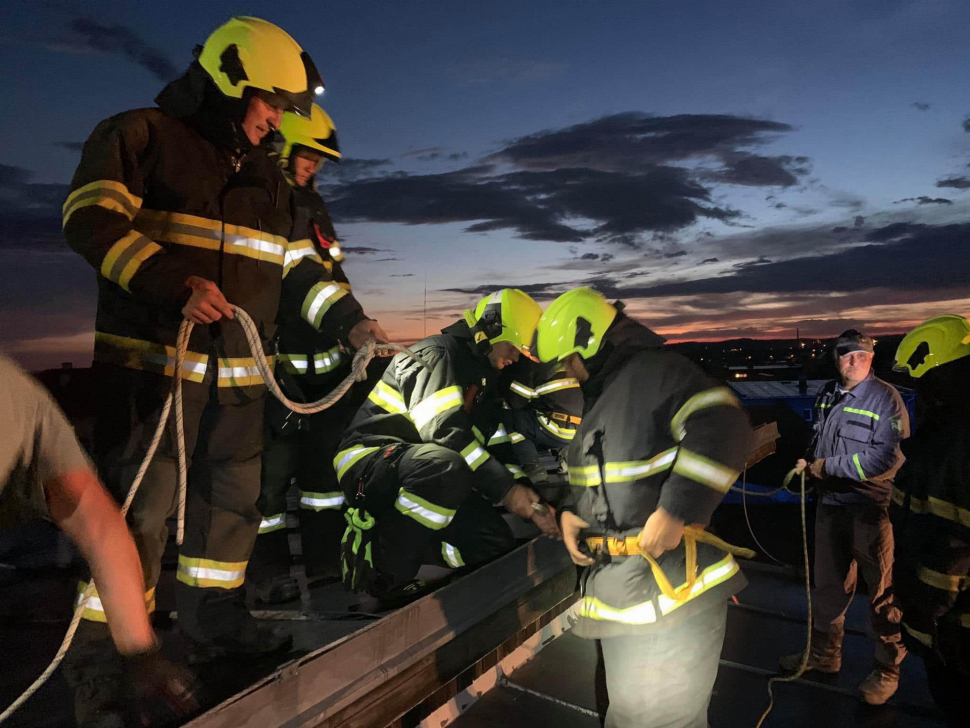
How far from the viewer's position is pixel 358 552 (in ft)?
10.4

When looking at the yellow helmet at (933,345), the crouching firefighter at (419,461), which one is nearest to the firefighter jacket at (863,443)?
→ the yellow helmet at (933,345)

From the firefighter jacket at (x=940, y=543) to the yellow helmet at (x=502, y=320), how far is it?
1.98 metres

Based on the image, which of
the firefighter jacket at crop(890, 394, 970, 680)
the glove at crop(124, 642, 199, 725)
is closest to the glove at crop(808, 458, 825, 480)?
the firefighter jacket at crop(890, 394, 970, 680)

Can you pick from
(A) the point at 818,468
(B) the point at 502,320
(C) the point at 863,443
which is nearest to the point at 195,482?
(B) the point at 502,320

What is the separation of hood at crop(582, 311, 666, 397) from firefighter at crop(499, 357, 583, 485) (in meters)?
2.14

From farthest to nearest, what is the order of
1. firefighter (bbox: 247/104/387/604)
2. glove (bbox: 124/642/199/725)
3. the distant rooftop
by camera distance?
1. the distant rooftop
2. firefighter (bbox: 247/104/387/604)
3. glove (bbox: 124/642/199/725)

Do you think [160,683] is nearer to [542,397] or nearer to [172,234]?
[172,234]

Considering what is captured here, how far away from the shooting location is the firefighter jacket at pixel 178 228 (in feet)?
5.87

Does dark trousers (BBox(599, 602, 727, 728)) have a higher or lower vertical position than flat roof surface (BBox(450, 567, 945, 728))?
higher

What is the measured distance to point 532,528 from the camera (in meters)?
4.66

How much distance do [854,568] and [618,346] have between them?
2331 mm

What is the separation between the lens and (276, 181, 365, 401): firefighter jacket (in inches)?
130

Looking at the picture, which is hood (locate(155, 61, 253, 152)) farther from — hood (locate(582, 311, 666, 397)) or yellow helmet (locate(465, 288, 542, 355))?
yellow helmet (locate(465, 288, 542, 355))

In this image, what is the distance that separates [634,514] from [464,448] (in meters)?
1.43
